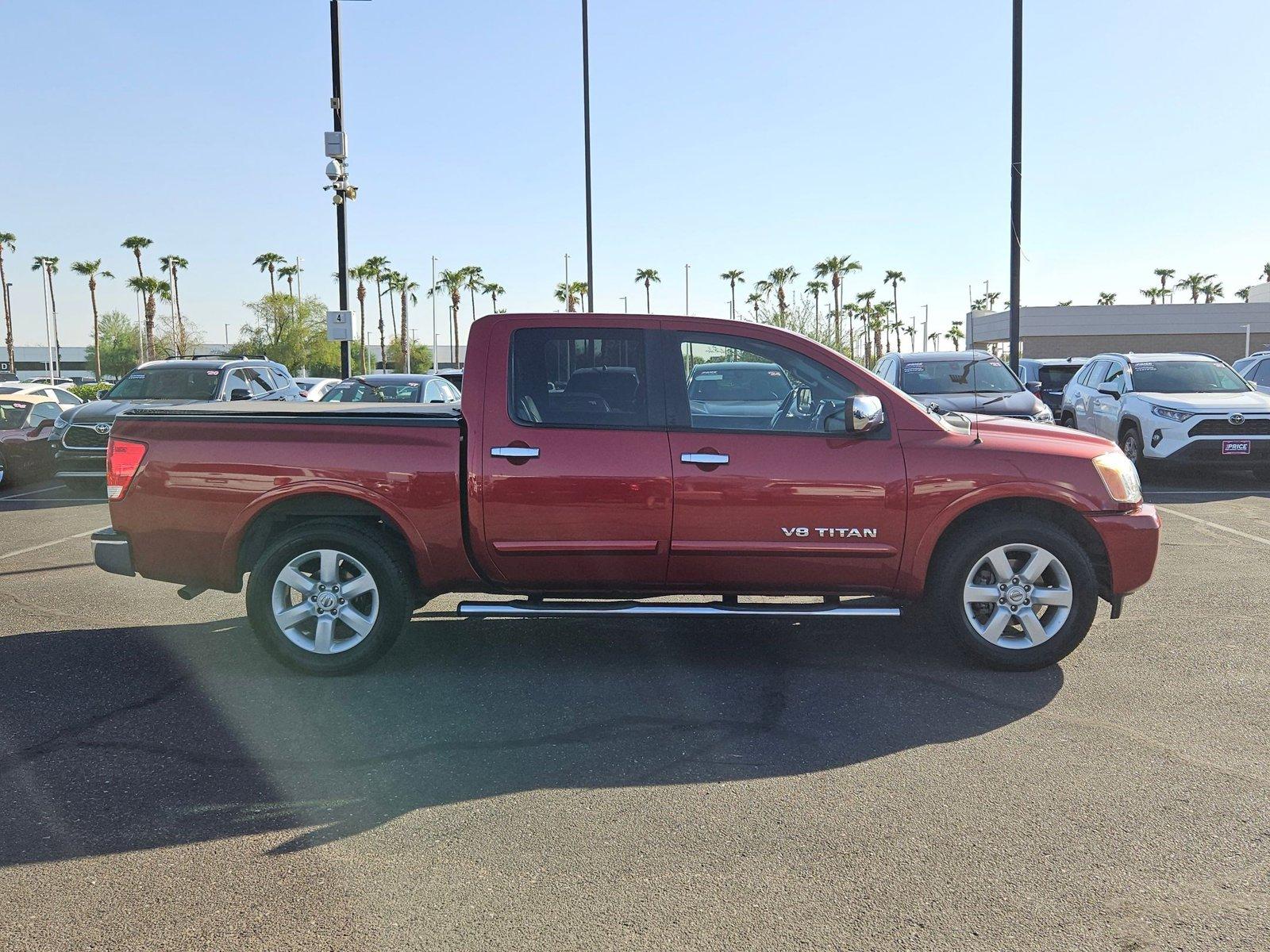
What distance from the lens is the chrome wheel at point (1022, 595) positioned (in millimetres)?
5629

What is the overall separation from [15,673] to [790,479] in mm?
4186

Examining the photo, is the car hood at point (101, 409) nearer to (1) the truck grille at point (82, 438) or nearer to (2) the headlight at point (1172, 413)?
(1) the truck grille at point (82, 438)

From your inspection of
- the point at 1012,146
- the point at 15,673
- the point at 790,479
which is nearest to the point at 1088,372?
the point at 1012,146

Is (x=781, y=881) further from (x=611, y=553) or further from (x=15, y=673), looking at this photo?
(x=15, y=673)

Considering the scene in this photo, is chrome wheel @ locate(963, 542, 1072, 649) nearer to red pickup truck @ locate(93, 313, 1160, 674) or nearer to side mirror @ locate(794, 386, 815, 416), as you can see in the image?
red pickup truck @ locate(93, 313, 1160, 674)

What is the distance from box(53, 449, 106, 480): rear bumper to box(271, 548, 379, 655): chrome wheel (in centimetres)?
954

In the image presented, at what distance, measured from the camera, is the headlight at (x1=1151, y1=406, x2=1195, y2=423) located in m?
13.6

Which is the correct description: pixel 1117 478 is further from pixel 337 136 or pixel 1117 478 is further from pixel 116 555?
pixel 337 136

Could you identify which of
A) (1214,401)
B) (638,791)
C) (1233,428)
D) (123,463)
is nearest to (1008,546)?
(638,791)

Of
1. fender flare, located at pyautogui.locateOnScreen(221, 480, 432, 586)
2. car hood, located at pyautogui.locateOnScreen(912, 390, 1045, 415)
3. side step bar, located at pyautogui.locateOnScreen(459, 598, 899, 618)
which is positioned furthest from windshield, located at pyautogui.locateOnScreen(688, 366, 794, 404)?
car hood, located at pyautogui.locateOnScreen(912, 390, 1045, 415)

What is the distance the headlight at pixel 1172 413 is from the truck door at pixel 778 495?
968 cm

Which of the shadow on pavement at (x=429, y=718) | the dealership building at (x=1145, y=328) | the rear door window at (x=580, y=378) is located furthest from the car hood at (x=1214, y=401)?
the dealership building at (x=1145, y=328)

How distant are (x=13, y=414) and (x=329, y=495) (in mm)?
11971

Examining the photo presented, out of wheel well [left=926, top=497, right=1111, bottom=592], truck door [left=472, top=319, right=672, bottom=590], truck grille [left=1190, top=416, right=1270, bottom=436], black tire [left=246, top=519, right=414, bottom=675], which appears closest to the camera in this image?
truck door [left=472, top=319, right=672, bottom=590]
